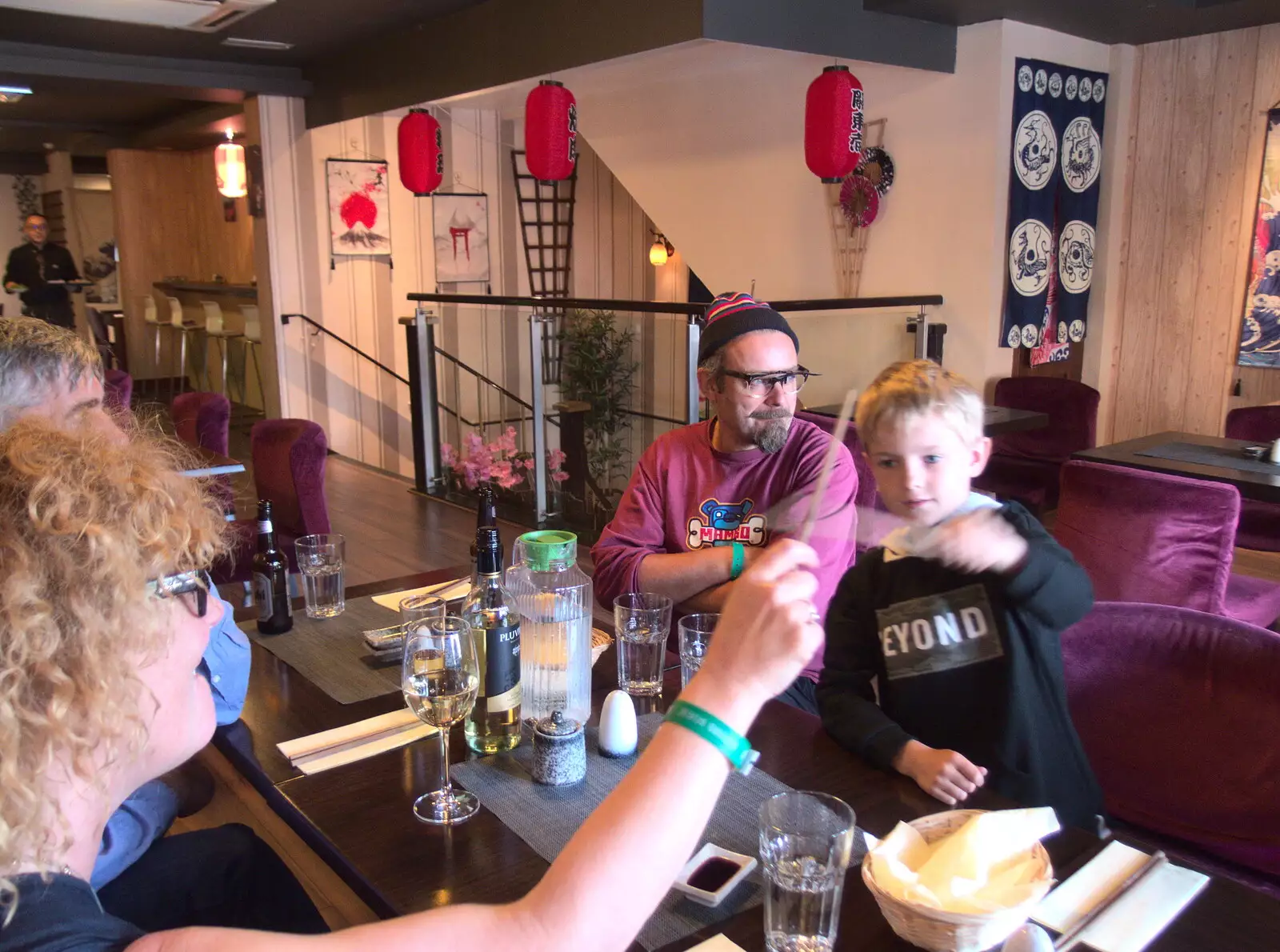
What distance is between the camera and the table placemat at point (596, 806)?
1.04 metres

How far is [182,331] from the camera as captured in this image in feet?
36.2

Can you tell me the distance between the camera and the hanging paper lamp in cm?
756

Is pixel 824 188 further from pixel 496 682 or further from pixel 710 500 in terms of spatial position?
pixel 496 682

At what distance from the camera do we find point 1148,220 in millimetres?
5406

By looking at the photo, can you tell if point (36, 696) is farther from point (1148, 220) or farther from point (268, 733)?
point (1148, 220)

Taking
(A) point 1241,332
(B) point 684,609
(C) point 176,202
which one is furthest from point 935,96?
(C) point 176,202

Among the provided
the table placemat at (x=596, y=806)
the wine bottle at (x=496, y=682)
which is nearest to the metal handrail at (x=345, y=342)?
the wine bottle at (x=496, y=682)

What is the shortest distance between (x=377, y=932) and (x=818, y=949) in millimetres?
450

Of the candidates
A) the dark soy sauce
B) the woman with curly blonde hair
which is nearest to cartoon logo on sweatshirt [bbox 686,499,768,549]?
the dark soy sauce

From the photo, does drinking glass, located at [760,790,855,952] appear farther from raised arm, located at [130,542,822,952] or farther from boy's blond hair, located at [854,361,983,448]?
boy's blond hair, located at [854,361,983,448]

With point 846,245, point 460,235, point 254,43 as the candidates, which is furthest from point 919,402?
point 460,235

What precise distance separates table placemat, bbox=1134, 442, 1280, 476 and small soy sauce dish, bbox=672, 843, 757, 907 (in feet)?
9.67

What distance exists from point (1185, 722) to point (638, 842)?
105cm

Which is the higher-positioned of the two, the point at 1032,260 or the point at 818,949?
the point at 1032,260
